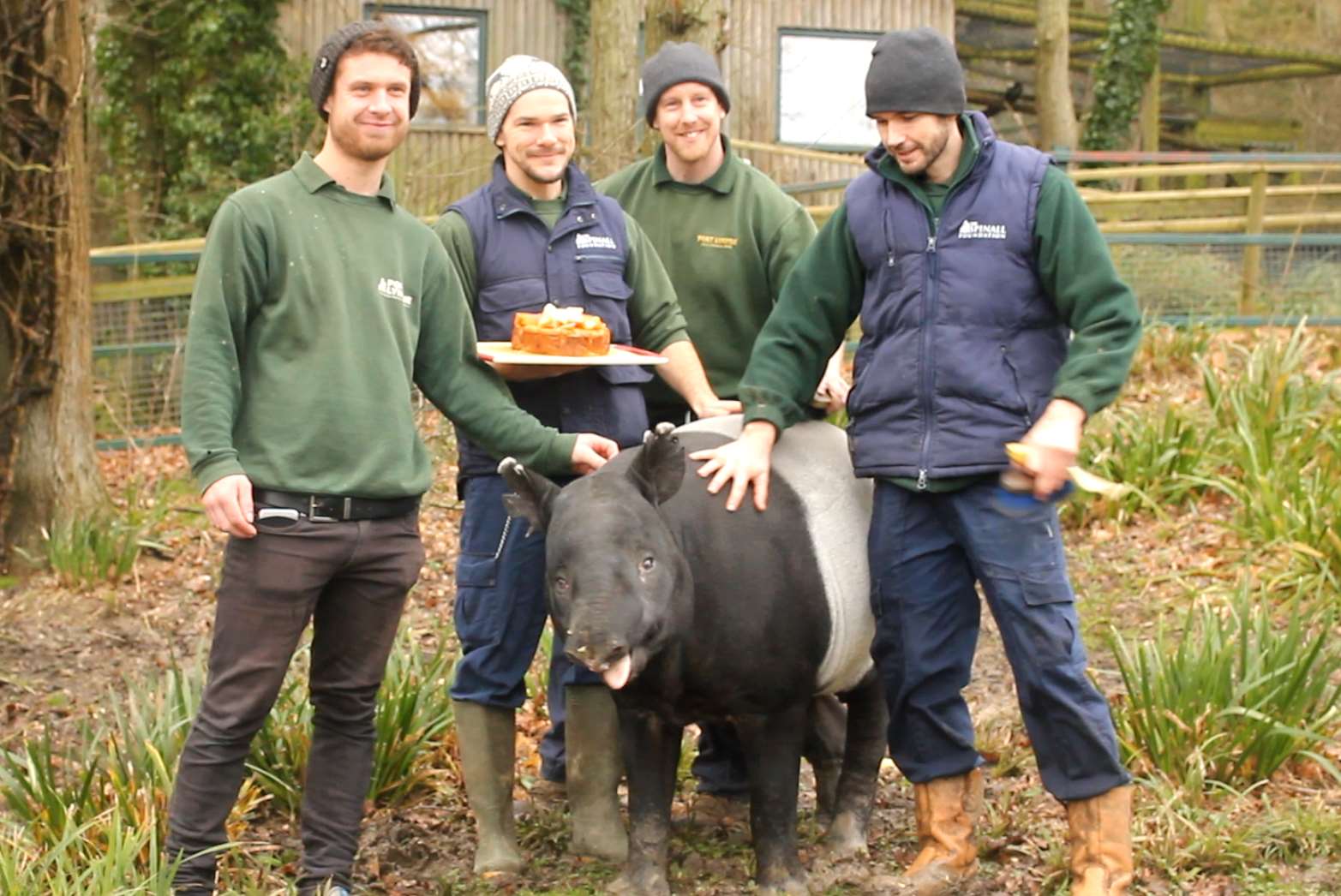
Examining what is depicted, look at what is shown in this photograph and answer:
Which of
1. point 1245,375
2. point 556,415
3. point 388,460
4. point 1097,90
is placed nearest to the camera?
point 388,460

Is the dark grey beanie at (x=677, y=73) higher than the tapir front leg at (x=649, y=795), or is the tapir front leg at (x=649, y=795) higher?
the dark grey beanie at (x=677, y=73)

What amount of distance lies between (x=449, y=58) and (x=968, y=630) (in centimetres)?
1609

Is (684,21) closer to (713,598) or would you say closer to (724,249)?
(724,249)

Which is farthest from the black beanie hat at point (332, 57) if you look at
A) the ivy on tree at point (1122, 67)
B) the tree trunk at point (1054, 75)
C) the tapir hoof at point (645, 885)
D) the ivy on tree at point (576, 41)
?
the ivy on tree at point (1122, 67)

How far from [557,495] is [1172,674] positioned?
214 cm

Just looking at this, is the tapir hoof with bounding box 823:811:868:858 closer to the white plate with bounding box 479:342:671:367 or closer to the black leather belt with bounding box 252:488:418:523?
the white plate with bounding box 479:342:671:367

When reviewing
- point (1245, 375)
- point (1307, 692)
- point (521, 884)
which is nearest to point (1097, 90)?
point (1245, 375)

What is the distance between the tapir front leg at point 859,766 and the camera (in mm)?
4812

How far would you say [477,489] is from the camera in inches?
186

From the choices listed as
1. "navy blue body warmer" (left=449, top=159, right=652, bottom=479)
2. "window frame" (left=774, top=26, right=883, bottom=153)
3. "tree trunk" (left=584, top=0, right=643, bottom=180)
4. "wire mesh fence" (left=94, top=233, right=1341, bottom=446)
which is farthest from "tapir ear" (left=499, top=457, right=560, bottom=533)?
"window frame" (left=774, top=26, right=883, bottom=153)

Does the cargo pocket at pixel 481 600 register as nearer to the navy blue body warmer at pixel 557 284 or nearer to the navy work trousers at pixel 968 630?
the navy blue body warmer at pixel 557 284

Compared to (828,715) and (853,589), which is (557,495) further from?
(828,715)

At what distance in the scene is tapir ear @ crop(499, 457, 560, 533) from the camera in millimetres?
4137

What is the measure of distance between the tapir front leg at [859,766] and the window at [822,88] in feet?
52.1
